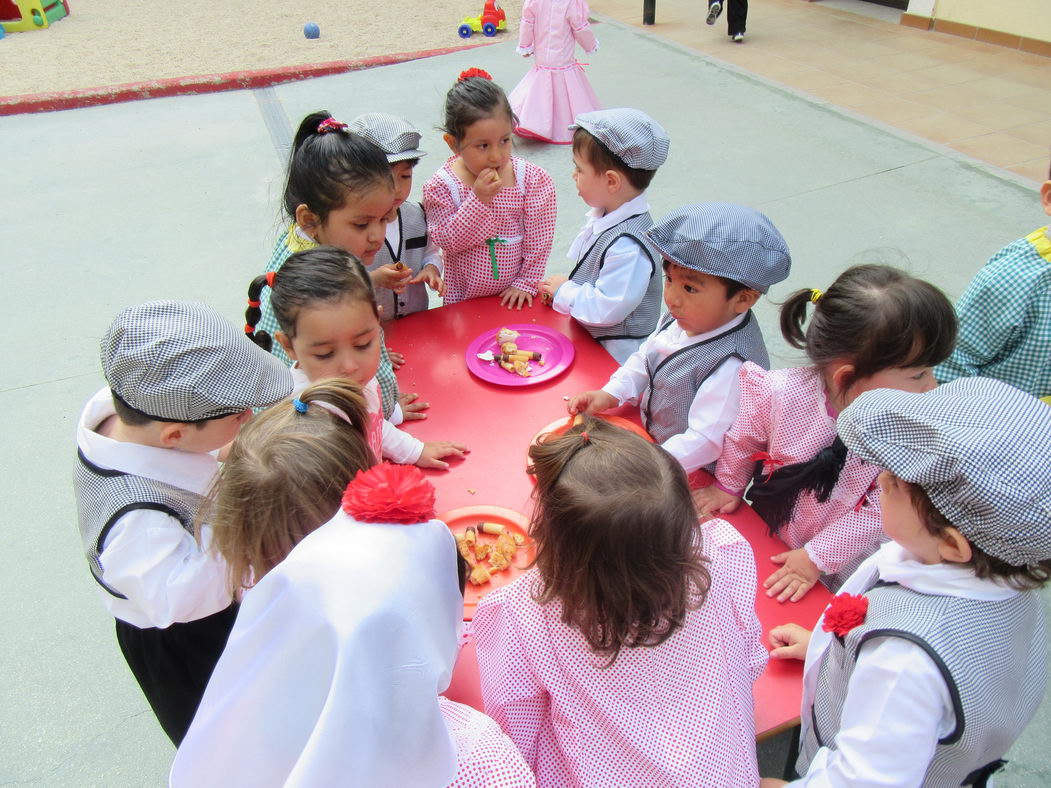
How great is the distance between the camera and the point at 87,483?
142 cm

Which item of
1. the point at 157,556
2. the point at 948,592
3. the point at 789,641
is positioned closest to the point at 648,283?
Answer: the point at 789,641

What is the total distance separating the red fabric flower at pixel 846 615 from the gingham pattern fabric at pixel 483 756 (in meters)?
0.59

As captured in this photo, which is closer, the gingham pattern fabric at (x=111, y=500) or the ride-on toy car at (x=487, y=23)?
the gingham pattern fabric at (x=111, y=500)

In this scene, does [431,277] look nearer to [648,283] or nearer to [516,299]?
[516,299]

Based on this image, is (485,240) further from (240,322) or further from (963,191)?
(963,191)

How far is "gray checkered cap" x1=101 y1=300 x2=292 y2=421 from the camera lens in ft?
4.44

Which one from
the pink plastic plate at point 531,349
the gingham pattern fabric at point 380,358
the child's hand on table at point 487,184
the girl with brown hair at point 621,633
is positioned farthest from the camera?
the child's hand on table at point 487,184

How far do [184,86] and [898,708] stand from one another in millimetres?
8303

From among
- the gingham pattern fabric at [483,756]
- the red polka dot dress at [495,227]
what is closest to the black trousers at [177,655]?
the gingham pattern fabric at [483,756]

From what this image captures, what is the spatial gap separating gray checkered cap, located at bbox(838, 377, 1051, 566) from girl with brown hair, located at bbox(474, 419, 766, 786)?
326mm

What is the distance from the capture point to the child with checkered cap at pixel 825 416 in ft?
5.20

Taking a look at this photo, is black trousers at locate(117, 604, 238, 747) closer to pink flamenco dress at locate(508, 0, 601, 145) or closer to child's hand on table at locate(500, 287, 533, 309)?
child's hand on table at locate(500, 287, 533, 309)

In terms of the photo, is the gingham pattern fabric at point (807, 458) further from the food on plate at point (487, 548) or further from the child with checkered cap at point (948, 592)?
the food on plate at point (487, 548)

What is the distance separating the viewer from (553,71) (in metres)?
5.75
